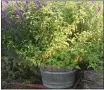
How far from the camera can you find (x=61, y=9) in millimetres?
2705

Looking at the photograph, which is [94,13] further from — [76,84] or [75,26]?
[76,84]

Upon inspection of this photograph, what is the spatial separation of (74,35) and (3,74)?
976 millimetres

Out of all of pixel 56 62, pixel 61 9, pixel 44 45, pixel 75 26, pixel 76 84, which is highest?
pixel 61 9

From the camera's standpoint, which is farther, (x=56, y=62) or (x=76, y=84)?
(x=76, y=84)

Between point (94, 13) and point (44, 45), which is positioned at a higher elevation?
point (94, 13)

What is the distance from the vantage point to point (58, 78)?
2.62m

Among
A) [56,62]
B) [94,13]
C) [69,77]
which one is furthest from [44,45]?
[94,13]

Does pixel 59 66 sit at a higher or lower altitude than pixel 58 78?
higher

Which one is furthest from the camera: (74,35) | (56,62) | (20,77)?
(20,77)

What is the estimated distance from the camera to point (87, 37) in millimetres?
2682

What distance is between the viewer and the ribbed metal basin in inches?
103

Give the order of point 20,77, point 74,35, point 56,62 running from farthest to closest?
point 20,77 < point 74,35 < point 56,62

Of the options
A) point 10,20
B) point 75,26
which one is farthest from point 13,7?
point 75,26

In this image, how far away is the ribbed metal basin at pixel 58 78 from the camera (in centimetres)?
261
